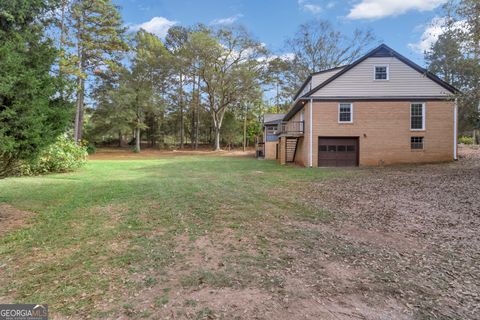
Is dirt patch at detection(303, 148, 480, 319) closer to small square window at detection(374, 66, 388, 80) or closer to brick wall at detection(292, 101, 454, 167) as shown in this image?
brick wall at detection(292, 101, 454, 167)

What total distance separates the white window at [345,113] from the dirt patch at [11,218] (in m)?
16.4

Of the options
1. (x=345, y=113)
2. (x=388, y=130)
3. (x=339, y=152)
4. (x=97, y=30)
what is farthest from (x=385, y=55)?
(x=97, y=30)

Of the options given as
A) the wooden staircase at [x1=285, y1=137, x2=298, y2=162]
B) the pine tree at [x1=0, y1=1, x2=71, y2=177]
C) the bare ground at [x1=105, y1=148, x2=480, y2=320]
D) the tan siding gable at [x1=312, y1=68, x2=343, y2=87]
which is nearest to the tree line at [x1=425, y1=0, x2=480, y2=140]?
the tan siding gable at [x1=312, y1=68, x2=343, y2=87]

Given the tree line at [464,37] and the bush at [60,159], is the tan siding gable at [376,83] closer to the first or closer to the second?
the tree line at [464,37]

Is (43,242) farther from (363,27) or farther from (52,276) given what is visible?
(363,27)

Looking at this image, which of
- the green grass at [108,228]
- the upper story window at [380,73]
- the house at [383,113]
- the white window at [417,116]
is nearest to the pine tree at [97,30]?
the green grass at [108,228]

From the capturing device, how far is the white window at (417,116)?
17.5m

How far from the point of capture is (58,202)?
7.50 metres

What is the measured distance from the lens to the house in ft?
56.9

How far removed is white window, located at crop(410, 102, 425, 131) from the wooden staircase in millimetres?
7590

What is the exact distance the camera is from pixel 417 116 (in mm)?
17562

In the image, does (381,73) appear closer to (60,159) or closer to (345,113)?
(345,113)

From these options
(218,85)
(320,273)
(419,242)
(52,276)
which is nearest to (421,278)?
(320,273)

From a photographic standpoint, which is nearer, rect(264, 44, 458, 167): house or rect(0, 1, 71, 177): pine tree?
rect(0, 1, 71, 177): pine tree
